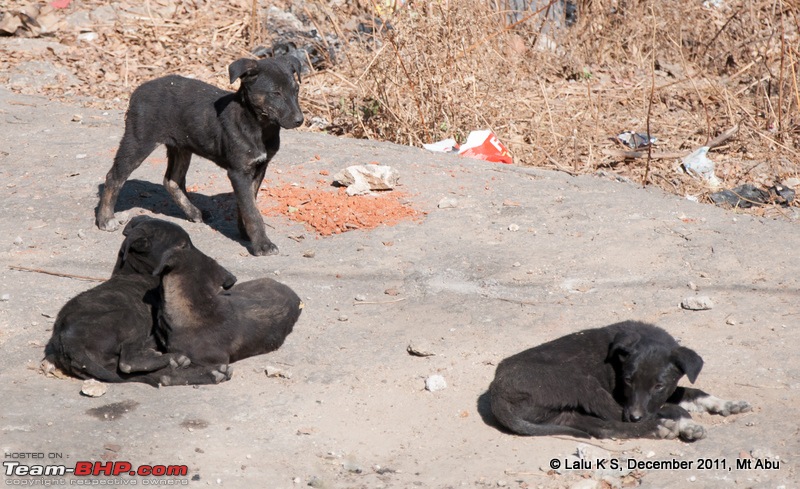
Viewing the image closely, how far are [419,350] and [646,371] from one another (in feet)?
5.18

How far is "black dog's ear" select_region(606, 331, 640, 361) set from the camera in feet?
17.4

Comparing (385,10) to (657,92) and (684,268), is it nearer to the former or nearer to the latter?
(657,92)

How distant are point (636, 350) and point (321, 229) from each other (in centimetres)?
388

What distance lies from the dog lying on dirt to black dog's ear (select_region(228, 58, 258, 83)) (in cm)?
186

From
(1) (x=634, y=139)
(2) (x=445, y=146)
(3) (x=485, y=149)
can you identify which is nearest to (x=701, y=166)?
(1) (x=634, y=139)

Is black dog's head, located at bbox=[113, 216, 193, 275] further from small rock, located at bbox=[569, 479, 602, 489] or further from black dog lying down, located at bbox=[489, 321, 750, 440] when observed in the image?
small rock, located at bbox=[569, 479, 602, 489]

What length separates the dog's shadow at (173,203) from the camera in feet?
29.1

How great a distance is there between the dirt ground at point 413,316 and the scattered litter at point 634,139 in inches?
83.7

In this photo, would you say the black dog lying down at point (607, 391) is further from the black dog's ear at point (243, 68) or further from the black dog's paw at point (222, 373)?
the black dog's ear at point (243, 68)

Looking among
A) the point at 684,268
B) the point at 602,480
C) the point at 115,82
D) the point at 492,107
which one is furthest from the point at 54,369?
the point at 115,82

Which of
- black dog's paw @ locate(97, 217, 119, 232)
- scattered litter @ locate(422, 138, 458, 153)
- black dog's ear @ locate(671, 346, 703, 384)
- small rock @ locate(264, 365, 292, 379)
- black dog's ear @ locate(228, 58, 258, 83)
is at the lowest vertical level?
scattered litter @ locate(422, 138, 458, 153)

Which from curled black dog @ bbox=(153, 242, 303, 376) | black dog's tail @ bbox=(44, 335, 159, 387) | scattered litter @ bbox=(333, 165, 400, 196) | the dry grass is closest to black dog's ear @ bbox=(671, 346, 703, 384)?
curled black dog @ bbox=(153, 242, 303, 376)

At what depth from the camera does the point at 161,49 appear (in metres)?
14.6

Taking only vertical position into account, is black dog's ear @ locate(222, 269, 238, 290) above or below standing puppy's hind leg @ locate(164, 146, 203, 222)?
above
